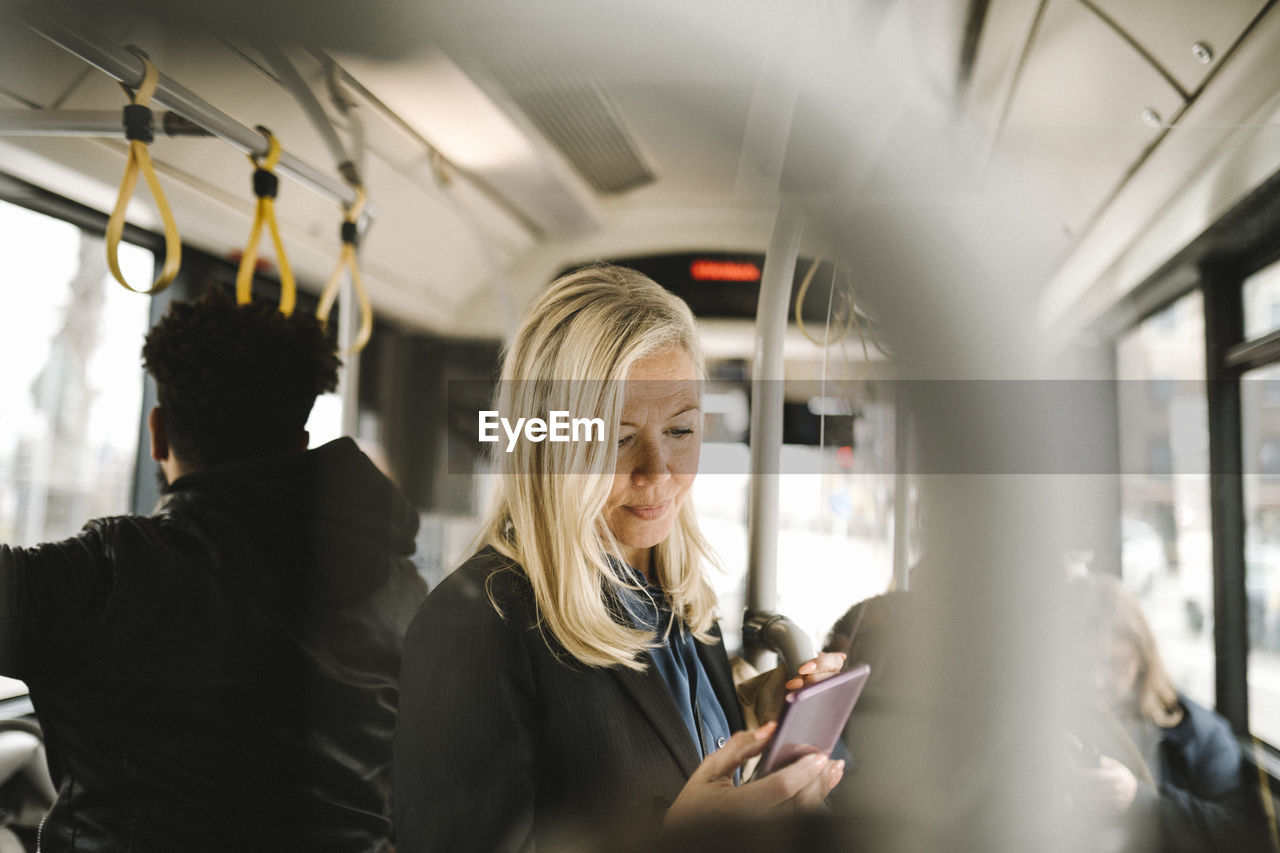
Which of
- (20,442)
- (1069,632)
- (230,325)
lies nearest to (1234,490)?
(1069,632)

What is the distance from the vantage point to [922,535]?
0.82m

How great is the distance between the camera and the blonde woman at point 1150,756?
80 centimetres

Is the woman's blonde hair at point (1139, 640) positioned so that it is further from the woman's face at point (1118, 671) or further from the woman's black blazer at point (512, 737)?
the woman's black blazer at point (512, 737)

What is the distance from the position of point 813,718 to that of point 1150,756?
359 mm

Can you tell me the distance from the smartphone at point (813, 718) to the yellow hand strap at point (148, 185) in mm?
779

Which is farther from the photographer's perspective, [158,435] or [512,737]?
[158,435]

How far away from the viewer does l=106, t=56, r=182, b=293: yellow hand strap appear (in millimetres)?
817

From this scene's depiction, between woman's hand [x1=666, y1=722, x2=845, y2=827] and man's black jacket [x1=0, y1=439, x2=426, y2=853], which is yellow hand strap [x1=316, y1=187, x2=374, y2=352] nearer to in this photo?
man's black jacket [x1=0, y1=439, x2=426, y2=853]

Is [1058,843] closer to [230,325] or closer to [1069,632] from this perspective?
[1069,632]

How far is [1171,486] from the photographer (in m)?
0.81

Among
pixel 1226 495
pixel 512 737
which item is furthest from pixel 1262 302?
pixel 512 737

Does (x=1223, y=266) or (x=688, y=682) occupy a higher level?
(x=1223, y=266)

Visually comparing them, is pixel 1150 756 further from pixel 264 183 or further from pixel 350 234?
pixel 264 183

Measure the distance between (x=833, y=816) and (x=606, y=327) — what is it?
55 cm
